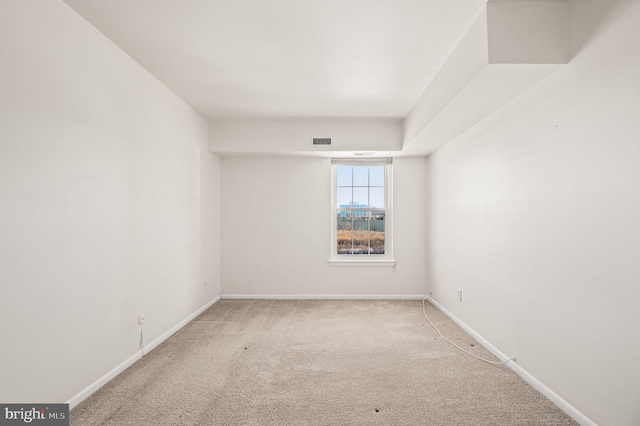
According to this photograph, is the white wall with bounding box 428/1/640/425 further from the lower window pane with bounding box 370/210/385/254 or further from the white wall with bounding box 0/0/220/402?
the white wall with bounding box 0/0/220/402

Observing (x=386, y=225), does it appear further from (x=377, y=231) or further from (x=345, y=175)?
(x=345, y=175)

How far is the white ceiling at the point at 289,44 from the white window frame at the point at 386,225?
4.78ft

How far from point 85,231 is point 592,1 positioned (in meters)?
3.45

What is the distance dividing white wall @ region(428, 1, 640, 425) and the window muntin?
6.86 ft

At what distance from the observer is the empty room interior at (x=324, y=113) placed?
175 centimetres

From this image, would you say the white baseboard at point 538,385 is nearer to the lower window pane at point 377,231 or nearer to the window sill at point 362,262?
the window sill at point 362,262

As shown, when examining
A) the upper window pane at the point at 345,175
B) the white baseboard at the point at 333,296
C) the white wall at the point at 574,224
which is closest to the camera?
the white wall at the point at 574,224

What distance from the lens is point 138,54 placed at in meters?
2.68

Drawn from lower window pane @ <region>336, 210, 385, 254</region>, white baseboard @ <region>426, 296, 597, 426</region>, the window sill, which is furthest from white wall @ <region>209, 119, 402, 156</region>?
white baseboard @ <region>426, 296, 597, 426</region>

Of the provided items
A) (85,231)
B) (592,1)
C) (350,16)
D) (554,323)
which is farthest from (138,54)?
(554,323)

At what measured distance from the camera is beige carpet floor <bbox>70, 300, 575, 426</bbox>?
6.70 feet

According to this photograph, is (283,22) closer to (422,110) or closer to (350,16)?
(350,16)

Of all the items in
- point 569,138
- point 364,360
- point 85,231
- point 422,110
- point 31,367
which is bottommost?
point 364,360

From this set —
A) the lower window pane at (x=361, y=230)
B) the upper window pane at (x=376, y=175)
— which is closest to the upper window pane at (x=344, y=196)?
the lower window pane at (x=361, y=230)
